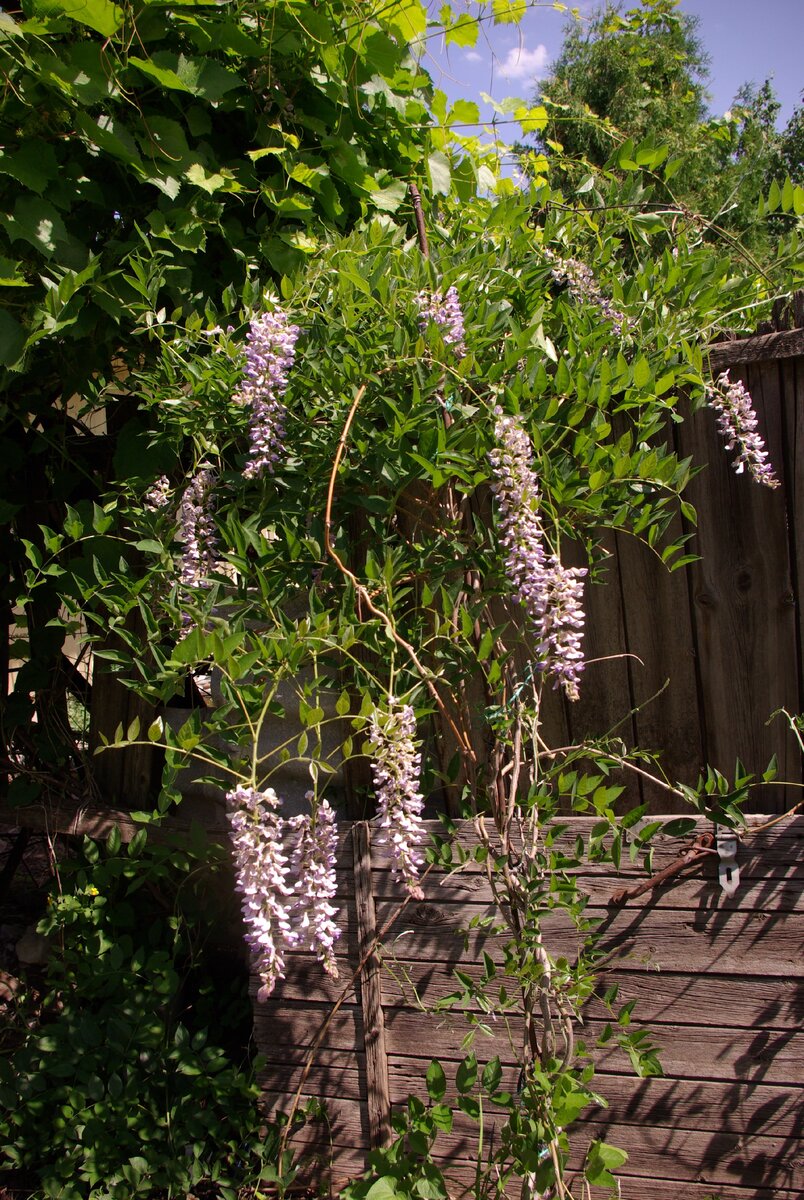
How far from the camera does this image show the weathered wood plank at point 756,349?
1.86m

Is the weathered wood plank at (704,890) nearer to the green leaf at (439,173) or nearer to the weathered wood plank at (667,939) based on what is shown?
the weathered wood plank at (667,939)

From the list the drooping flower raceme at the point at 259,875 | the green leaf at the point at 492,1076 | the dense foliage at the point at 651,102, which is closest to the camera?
the drooping flower raceme at the point at 259,875

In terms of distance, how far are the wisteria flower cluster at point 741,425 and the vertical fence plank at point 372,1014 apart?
3.83 feet

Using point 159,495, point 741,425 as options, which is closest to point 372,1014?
point 159,495

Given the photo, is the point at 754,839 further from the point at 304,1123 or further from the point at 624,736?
the point at 304,1123

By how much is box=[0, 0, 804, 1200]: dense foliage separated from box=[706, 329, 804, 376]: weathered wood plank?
0.06 metres

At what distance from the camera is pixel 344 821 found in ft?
6.91

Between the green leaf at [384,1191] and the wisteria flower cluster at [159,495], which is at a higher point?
the wisteria flower cluster at [159,495]

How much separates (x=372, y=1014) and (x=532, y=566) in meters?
1.13

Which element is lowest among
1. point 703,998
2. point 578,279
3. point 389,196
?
point 703,998

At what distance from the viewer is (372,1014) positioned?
199 cm

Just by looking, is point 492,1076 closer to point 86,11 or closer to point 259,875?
point 259,875

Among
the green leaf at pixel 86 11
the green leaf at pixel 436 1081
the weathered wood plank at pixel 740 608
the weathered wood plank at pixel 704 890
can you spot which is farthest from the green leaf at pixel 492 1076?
the green leaf at pixel 86 11

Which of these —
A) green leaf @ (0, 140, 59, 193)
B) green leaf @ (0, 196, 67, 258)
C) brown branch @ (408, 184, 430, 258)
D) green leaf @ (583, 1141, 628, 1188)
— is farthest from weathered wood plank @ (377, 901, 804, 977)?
green leaf @ (0, 140, 59, 193)
